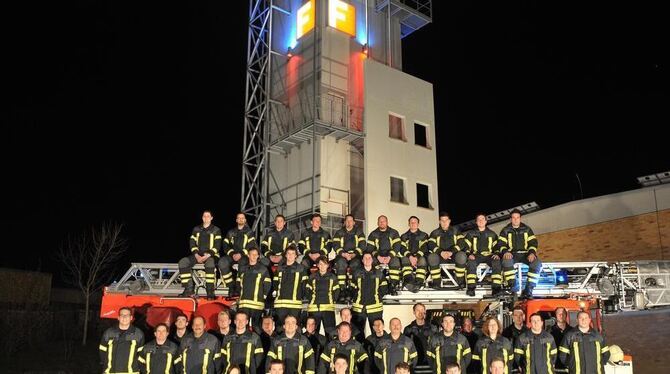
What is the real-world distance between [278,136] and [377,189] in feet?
15.4

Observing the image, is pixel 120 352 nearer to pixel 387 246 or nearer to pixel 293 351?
pixel 293 351

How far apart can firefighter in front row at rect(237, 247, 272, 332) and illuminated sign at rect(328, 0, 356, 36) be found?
577 inches

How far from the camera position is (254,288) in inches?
460

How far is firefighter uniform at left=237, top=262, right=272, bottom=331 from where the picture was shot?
1166cm

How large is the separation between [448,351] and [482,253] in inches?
125

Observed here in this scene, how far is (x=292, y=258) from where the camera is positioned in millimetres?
11789

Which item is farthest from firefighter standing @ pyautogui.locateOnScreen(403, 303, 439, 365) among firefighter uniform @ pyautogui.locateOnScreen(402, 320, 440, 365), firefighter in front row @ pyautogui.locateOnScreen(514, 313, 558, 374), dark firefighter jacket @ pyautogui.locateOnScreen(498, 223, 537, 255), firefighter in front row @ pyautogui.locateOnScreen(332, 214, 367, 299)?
dark firefighter jacket @ pyautogui.locateOnScreen(498, 223, 537, 255)

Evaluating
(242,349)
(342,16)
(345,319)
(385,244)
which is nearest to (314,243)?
(385,244)

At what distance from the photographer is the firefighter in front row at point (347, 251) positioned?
40.6ft

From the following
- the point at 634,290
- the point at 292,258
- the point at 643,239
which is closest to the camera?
the point at 292,258

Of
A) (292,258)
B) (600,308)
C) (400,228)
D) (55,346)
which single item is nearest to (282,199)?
(400,228)

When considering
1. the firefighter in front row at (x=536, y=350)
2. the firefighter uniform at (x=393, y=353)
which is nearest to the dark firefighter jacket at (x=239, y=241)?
the firefighter uniform at (x=393, y=353)

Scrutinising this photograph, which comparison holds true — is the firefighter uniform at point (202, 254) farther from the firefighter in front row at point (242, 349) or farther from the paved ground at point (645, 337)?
the paved ground at point (645, 337)

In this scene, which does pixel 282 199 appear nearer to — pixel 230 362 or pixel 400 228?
pixel 400 228
